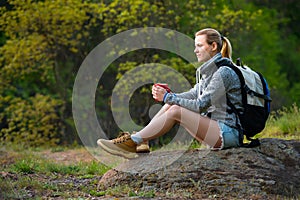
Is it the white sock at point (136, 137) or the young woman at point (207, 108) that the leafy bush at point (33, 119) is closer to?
the white sock at point (136, 137)

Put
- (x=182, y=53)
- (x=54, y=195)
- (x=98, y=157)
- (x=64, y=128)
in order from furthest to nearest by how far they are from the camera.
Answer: (x=64, y=128)
(x=182, y=53)
(x=98, y=157)
(x=54, y=195)

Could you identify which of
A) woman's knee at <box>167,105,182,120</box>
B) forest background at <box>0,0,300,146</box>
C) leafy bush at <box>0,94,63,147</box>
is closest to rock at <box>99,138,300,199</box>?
woman's knee at <box>167,105,182,120</box>

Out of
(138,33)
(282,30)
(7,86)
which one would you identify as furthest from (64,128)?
(282,30)

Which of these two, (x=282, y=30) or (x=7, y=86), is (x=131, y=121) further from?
(x=282, y=30)

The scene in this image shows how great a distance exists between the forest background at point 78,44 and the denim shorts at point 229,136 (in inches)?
314

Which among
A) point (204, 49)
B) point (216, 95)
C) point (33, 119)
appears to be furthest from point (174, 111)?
point (33, 119)

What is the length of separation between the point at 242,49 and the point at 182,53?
112 inches

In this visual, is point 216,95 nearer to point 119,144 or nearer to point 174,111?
point 174,111

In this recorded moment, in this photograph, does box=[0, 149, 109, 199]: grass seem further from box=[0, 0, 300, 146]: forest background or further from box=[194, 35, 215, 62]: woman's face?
box=[0, 0, 300, 146]: forest background

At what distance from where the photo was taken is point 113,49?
1510 cm

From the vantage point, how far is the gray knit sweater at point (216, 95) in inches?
217

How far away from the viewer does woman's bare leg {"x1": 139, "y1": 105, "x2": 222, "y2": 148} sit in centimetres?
563

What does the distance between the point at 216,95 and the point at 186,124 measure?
46 centimetres

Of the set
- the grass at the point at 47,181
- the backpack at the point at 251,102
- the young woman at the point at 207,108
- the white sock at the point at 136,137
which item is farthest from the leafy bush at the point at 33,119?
the backpack at the point at 251,102
